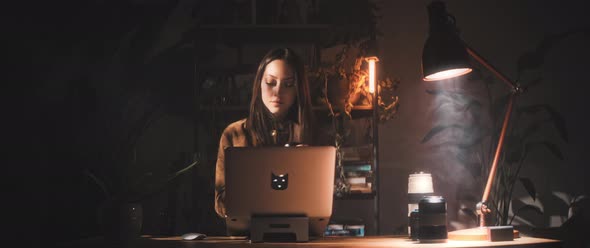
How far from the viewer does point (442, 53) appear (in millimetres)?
1637

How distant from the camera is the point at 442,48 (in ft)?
5.39

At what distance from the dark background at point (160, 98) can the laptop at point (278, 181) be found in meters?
1.00

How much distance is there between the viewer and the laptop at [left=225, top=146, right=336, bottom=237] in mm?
1492

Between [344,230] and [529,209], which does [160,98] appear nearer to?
[344,230]

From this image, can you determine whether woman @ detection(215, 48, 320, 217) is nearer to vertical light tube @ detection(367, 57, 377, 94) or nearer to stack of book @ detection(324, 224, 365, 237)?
vertical light tube @ detection(367, 57, 377, 94)

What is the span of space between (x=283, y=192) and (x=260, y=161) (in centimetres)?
12

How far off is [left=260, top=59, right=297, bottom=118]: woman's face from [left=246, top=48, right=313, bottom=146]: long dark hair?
2 cm

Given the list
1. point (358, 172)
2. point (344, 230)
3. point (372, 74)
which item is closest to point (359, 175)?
point (358, 172)

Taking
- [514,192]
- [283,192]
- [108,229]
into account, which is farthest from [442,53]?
[514,192]

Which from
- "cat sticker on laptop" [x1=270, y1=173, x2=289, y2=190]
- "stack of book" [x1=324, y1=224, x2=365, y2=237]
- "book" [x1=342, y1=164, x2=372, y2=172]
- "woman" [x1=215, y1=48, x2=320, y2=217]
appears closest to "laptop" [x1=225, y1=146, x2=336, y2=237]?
"cat sticker on laptop" [x1=270, y1=173, x2=289, y2=190]

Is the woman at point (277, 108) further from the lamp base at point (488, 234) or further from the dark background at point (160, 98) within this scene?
the lamp base at point (488, 234)

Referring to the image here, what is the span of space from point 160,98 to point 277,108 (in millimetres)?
986

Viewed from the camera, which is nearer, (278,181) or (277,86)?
(278,181)

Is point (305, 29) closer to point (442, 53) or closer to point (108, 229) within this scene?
point (442, 53)
